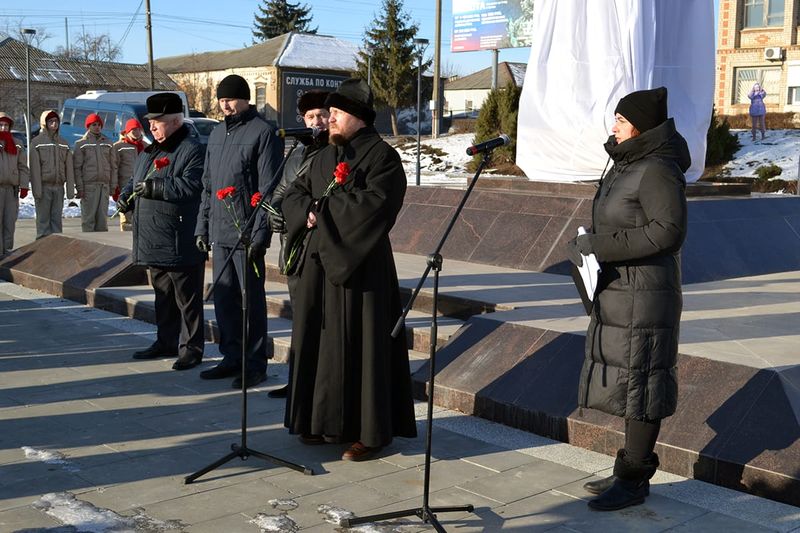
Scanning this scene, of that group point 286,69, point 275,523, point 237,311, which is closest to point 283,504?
point 275,523

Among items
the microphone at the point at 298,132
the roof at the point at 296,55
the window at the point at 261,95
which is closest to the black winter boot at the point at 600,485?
the microphone at the point at 298,132

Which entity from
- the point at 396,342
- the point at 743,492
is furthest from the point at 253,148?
the point at 743,492

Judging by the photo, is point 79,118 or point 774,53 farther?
point 774,53

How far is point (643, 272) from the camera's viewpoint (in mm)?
4211

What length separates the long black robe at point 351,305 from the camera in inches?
190

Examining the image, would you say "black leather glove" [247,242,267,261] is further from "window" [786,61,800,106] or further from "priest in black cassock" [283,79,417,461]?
"window" [786,61,800,106]

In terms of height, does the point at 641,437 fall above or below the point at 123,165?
below

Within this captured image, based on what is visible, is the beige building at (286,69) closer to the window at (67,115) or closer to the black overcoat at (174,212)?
the window at (67,115)

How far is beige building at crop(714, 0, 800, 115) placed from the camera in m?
39.6

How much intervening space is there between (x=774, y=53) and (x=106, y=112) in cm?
2588

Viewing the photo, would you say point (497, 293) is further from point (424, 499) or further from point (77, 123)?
point (77, 123)

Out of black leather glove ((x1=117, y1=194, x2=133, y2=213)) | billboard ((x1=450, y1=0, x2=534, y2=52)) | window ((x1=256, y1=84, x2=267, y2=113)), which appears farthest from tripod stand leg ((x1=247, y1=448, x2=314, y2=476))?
window ((x1=256, y1=84, x2=267, y2=113))

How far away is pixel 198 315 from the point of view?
23.7ft

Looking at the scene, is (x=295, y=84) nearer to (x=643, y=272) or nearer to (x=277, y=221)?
(x=277, y=221)
